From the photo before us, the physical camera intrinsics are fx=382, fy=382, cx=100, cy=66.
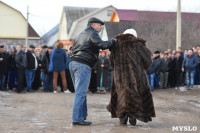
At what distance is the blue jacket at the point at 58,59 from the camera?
15641mm

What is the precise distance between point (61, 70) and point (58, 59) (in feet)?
1.64

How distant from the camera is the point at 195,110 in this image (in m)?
10.9

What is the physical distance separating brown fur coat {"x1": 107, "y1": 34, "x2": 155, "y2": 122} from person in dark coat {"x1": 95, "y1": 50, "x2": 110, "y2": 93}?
374 inches

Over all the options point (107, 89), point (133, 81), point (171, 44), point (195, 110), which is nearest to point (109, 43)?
point (133, 81)

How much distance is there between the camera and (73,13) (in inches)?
2763

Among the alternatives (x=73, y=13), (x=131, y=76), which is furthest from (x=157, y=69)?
(x=73, y=13)

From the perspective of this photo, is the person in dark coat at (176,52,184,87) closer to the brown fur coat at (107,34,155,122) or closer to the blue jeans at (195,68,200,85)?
the blue jeans at (195,68,200,85)

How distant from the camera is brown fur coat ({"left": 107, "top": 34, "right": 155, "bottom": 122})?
23.9ft

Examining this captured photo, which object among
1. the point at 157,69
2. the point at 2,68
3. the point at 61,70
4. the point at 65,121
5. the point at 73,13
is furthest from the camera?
the point at 73,13

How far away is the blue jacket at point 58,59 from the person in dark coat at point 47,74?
1096mm

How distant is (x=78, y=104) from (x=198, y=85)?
12312mm

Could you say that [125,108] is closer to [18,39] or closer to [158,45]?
[158,45]

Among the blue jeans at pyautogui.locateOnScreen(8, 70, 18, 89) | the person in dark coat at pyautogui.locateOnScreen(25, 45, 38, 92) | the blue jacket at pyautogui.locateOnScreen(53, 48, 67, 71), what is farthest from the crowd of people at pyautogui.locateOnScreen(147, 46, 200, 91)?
the blue jeans at pyautogui.locateOnScreen(8, 70, 18, 89)

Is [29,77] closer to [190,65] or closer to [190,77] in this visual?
[190,65]
